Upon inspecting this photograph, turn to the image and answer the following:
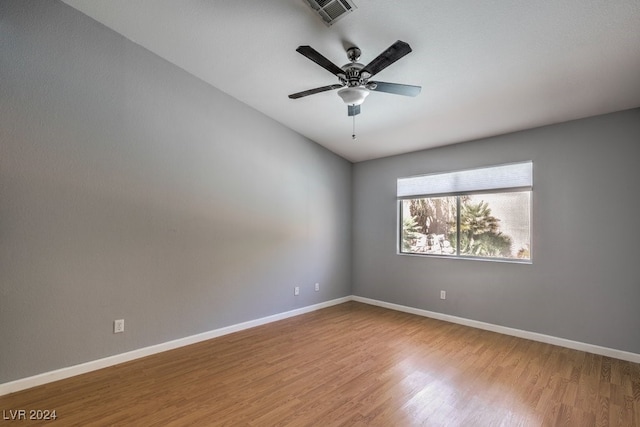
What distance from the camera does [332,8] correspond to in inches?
84.9

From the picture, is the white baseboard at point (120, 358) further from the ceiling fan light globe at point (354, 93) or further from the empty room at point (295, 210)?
the ceiling fan light globe at point (354, 93)

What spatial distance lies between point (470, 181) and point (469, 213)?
463mm

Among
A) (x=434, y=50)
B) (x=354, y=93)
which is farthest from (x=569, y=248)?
(x=354, y=93)

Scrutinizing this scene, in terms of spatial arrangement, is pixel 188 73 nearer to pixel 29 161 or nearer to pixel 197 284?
pixel 29 161

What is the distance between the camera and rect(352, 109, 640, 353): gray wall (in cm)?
310

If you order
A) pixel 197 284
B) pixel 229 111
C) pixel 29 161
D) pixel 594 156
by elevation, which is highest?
pixel 229 111

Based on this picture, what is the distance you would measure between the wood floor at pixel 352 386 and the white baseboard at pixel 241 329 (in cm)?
8

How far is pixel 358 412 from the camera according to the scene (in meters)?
2.15

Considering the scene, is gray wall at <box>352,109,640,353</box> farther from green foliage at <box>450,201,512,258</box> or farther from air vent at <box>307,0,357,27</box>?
air vent at <box>307,0,357,27</box>

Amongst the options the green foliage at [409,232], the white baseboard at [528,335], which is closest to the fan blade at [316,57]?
the green foliage at [409,232]

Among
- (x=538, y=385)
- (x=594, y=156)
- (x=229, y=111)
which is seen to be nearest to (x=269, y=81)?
(x=229, y=111)

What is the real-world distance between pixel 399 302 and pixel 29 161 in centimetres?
489

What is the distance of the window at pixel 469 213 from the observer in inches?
150

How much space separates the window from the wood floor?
1239 mm
